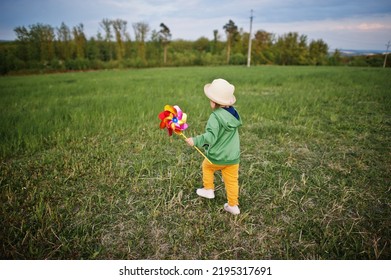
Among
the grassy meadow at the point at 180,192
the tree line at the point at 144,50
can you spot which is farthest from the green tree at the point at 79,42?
the grassy meadow at the point at 180,192

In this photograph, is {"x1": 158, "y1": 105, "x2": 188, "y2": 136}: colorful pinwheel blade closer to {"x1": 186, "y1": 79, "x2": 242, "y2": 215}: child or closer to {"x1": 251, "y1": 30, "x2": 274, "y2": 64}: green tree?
{"x1": 186, "y1": 79, "x2": 242, "y2": 215}: child

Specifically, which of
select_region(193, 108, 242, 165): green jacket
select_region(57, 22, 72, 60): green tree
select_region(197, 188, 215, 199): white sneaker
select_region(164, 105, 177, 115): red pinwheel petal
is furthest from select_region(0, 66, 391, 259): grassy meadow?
select_region(57, 22, 72, 60): green tree

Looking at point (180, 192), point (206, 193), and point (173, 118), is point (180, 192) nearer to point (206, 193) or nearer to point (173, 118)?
point (206, 193)

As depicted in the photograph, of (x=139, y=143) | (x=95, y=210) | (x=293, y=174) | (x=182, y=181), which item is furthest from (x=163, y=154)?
(x=293, y=174)

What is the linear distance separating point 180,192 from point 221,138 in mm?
726

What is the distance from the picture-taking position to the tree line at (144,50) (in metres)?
12.1

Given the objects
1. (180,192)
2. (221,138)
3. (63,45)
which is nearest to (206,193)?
(180,192)

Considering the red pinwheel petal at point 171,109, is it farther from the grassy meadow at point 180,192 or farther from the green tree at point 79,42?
the green tree at point 79,42

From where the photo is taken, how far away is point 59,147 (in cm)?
350

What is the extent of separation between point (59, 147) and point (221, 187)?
241 centimetres

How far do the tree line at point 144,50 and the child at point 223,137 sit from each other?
10.7 meters

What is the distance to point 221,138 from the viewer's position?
6.63 ft
